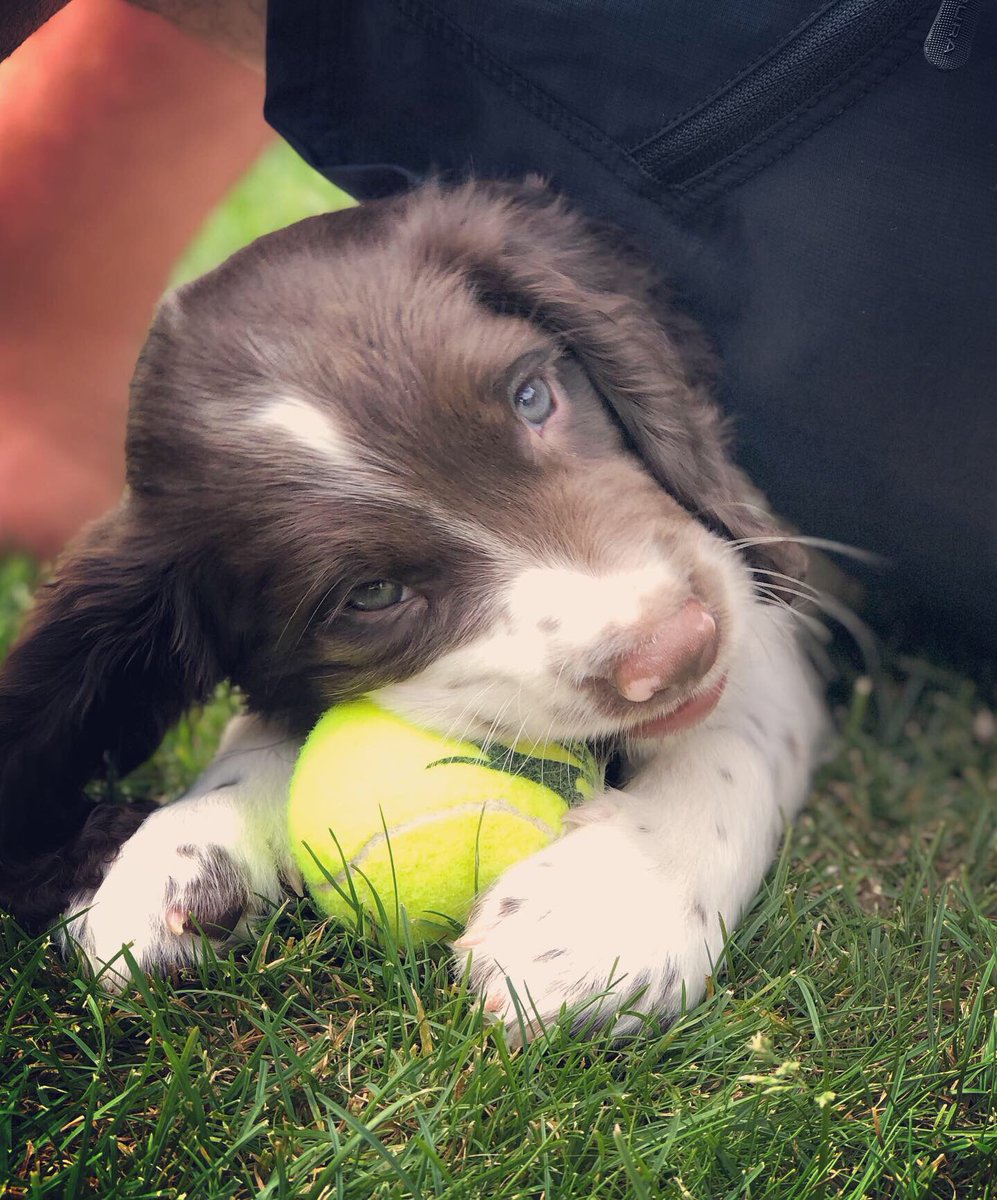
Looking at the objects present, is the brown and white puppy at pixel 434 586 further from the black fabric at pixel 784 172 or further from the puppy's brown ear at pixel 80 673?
the black fabric at pixel 784 172

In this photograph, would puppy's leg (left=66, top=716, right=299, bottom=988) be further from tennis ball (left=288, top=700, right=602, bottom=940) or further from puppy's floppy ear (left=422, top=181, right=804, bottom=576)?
puppy's floppy ear (left=422, top=181, right=804, bottom=576)

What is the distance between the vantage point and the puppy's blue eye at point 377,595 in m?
2.11

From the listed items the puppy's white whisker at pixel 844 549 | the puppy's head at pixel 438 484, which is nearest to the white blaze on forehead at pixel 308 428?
the puppy's head at pixel 438 484

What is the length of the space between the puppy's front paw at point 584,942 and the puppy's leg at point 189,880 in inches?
16.6

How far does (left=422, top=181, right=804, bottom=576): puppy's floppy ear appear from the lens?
7.53 ft

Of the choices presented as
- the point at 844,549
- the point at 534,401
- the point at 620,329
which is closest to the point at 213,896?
the point at 534,401

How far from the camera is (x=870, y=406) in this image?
7.89 feet

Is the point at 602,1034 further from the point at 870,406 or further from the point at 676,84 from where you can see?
the point at 676,84

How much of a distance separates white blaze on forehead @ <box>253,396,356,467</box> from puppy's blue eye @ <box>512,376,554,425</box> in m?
0.33

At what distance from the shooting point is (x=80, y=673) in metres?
2.30

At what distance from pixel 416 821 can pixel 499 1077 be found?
400 mm

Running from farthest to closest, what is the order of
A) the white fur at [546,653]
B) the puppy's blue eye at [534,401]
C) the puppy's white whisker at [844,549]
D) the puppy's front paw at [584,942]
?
the puppy's white whisker at [844,549] < the puppy's blue eye at [534,401] < the white fur at [546,653] < the puppy's front paw at [584,942]

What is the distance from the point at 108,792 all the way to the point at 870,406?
1735 millimetres

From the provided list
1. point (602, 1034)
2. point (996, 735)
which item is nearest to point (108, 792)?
point (602, 1034)
